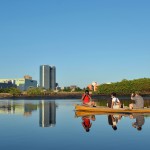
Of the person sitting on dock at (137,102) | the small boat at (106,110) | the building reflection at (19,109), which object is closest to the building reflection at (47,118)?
the building reflection at (19,109)

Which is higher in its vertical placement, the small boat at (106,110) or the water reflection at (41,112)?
the small boat at (106,110)

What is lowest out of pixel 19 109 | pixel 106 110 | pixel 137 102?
pixel 19 109

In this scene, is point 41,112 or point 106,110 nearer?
point 106,110

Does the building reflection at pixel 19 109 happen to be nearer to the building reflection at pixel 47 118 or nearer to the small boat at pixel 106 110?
the building reflection at pixel 47 118

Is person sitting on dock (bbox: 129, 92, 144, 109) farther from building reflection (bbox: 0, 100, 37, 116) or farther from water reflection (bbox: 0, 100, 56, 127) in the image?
building reflection (bbox: 0, 100, 37, 116)

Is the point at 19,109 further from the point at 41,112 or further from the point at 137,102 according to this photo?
the point at 137,102

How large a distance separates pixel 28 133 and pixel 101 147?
23.5 feet

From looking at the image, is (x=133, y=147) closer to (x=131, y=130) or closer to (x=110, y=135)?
(x=110, y=135)

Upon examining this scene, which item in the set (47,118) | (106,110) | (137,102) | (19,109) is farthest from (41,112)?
(137,102)

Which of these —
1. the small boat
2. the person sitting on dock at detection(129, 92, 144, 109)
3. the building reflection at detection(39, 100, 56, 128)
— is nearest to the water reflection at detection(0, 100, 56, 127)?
the building reflection at detection(39, 100, 56, 128)

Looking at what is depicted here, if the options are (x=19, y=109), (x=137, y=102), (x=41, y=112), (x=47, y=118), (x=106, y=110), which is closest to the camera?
(x=47, y=118)

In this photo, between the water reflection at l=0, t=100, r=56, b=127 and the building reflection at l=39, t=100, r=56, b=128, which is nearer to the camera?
the building reflection at l=39, t=100, r=56, b=128

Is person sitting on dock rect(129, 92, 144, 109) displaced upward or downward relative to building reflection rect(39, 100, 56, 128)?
upward

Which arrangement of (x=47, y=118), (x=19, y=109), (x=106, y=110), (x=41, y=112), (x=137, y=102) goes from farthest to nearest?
(x=19, y=109)
(x=41, y=112)
(x=106, y=110)
(x=137, y=102)
(x=47, y=118)
